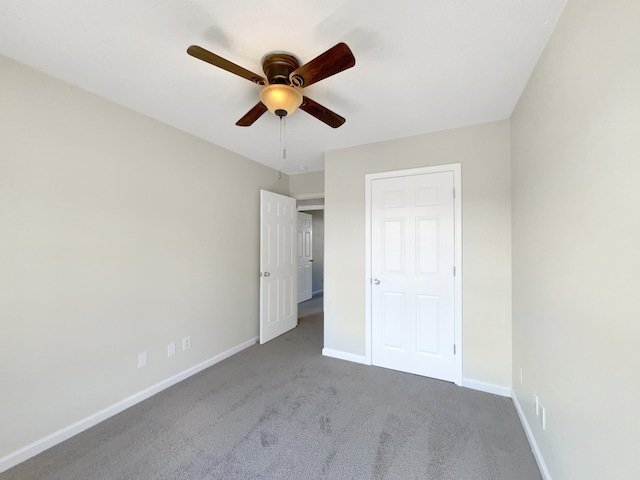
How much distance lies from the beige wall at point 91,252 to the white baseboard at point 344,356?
125 centimetres

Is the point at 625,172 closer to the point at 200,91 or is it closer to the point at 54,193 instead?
the point at 200,91

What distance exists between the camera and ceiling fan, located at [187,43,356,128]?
1209 millimetres

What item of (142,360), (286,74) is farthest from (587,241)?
(142,360)

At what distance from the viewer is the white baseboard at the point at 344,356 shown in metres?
2.87

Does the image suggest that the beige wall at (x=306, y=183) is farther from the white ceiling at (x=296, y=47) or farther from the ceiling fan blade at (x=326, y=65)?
the ceiling fan blade at (x=326, y=65)

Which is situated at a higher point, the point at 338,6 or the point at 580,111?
the point at 338,6

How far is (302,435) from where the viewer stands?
179 cm

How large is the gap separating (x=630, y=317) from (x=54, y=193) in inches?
115

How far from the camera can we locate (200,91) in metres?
1.88

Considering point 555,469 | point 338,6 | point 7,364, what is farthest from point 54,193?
point 555,469

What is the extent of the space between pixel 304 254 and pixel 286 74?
4.66 m

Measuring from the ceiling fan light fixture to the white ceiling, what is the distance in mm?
209

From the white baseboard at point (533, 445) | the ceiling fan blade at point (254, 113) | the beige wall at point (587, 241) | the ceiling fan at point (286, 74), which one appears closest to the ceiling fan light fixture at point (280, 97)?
the ceiling fan at point (286, 74)

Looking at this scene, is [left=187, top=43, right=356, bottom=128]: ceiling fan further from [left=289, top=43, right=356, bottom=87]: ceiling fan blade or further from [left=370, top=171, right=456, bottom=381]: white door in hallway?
[left=370, top=171, right=456, bottom=381]: white door in hallway
